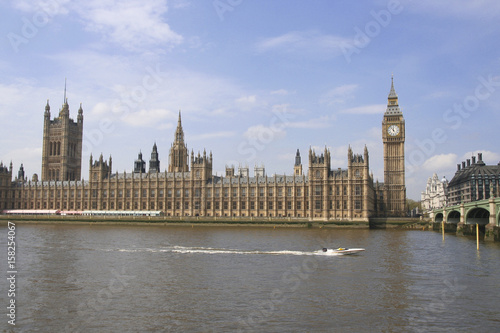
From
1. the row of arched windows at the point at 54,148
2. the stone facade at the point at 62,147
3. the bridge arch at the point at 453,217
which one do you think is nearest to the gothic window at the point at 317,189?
the bridge arch at the point at 453,217

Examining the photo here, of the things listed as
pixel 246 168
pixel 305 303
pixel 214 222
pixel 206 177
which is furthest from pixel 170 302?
pixel 246 168

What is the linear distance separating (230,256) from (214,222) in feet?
212

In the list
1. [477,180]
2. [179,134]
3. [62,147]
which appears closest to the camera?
[477,180]

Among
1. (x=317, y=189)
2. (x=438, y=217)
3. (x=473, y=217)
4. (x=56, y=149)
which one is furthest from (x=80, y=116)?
(x=473, y=217)

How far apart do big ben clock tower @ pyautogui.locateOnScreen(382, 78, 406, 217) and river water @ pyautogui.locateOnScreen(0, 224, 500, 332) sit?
76055mm

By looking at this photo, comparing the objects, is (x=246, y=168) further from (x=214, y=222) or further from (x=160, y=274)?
(x=160, y=274)

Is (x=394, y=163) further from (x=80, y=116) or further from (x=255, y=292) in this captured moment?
(x=80, y=116)

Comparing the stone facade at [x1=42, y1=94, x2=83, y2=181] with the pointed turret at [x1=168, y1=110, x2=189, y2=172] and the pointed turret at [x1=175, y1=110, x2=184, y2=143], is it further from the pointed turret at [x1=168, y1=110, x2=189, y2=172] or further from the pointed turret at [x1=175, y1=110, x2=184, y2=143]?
the pointed turret at [x1=175, y1=110, x2=184, y2=143]

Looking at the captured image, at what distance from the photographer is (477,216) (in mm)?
80500

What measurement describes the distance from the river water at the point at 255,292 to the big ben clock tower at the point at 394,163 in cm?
7606

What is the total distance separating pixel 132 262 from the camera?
138ft

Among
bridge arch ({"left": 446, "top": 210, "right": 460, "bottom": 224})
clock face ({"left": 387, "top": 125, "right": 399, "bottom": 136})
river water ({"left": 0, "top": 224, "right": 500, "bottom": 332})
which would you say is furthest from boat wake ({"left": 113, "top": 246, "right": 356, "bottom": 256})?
clock face ({"left": 387, "top": 125, "right": 399, "bottom": 136})

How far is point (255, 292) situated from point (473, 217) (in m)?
62.8

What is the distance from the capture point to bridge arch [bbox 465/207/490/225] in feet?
252
